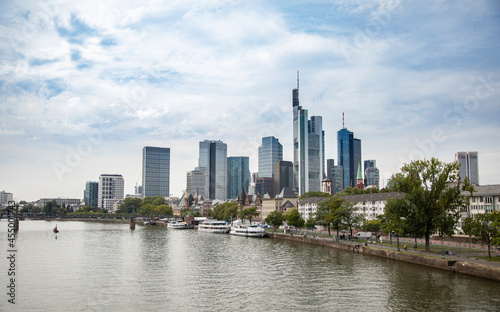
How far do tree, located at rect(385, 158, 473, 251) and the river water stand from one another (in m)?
10.3

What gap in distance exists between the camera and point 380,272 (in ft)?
218

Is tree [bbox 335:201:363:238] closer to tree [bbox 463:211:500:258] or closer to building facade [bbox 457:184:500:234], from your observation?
building facade [bbox 457:184:500:234]

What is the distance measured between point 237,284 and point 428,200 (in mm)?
45592

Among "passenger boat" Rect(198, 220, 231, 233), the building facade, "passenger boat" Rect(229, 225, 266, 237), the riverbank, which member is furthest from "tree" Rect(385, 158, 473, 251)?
"passenger boat" Rect(198, 220, 231, 233)

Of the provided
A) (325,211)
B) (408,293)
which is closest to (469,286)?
(408,293)

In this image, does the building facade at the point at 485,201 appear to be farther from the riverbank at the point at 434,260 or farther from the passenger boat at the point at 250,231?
the passenger boat at the point at 250,231

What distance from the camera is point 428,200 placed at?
8238cm

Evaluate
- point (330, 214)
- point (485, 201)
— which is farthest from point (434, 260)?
point (330, 214)

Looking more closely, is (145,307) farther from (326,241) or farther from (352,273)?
(326,241)

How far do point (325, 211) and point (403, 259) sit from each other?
4949cm

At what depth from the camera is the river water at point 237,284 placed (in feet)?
154

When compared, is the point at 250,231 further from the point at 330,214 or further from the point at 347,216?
the point at 347,216

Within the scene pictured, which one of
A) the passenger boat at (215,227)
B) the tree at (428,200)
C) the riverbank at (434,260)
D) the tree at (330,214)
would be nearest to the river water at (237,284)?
the riverbank at (434,260)

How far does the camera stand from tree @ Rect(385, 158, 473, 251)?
80.3 metres
